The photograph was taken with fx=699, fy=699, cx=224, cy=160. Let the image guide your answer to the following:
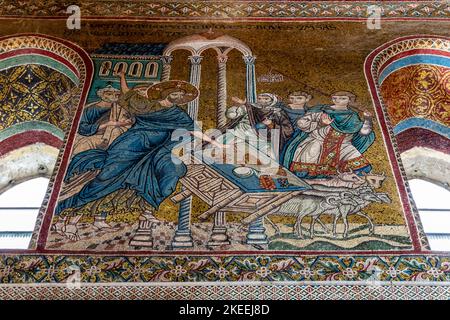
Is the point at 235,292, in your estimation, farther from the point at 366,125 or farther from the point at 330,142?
the point at 366,125

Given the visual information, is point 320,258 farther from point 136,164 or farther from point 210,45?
point 210,45

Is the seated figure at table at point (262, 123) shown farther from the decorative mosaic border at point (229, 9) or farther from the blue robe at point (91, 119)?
the decorative mosaic border at point (229, 9)

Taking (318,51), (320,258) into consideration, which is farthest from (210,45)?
(320,258)

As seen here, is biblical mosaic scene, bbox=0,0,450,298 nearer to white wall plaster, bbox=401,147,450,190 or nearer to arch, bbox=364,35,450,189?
arch, bbox=364,35,450,189

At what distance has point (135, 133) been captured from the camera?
7824 mm

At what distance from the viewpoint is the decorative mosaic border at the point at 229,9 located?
31.6ft

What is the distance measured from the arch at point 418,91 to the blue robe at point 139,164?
2.89 metres

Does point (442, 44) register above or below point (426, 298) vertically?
above

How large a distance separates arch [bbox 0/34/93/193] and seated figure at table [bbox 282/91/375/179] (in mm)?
2950

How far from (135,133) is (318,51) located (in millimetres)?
2807

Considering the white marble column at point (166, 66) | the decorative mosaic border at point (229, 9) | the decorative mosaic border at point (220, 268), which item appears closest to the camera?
the decorative mosaic border at point (220, 268)

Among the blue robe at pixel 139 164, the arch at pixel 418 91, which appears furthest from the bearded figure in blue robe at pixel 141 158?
the arch at pixel 418 91

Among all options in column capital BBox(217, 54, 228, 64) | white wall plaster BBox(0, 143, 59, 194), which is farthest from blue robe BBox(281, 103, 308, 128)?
white wall plaster BBox(0, 143, 59, 194)

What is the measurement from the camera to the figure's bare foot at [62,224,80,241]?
6.50 m
